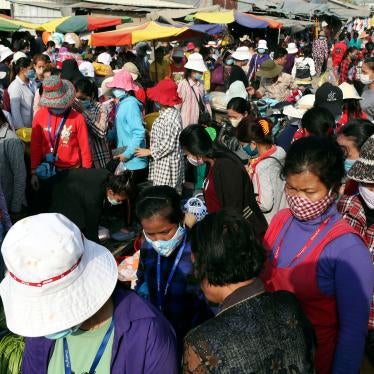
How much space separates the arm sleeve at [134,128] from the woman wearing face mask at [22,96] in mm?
1865

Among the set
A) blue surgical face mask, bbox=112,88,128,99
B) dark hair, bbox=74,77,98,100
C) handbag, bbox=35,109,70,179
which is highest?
dark hair, bbox=74,77,98,100

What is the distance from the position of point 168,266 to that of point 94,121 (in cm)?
318

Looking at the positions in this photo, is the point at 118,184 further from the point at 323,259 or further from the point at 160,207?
the point at 323,259

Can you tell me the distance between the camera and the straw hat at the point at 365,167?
2.40 metres

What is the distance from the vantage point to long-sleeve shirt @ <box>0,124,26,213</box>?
4.14m

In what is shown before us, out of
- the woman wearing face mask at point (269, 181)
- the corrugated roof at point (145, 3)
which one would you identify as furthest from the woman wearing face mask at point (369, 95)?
the corrugated roof at point (145, 3)

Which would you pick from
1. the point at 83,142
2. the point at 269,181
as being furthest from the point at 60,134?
the point at 269,181

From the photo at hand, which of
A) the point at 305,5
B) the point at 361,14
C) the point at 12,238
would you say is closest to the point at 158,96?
the point at 12,238

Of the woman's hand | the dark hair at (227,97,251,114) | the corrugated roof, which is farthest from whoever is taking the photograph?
the corrugated roof

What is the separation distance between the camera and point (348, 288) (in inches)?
74.4

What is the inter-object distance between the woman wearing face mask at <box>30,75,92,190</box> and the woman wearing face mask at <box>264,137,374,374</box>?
299 centimetres

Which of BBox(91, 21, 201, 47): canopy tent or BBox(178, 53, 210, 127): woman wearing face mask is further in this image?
BBox(91, 21, 201, 47): canopy tent

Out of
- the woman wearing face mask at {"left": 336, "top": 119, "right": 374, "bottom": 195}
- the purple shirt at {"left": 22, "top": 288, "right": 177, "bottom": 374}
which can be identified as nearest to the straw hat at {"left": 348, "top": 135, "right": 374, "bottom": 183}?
the woman wearing face mask at {"left": 336, "top": 119, "right": 374, "bottom": 195}

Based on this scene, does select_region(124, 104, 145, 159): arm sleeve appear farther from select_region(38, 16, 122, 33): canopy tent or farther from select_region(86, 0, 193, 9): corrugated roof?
select_region(86, 0, 193, 9): corrugated roof
